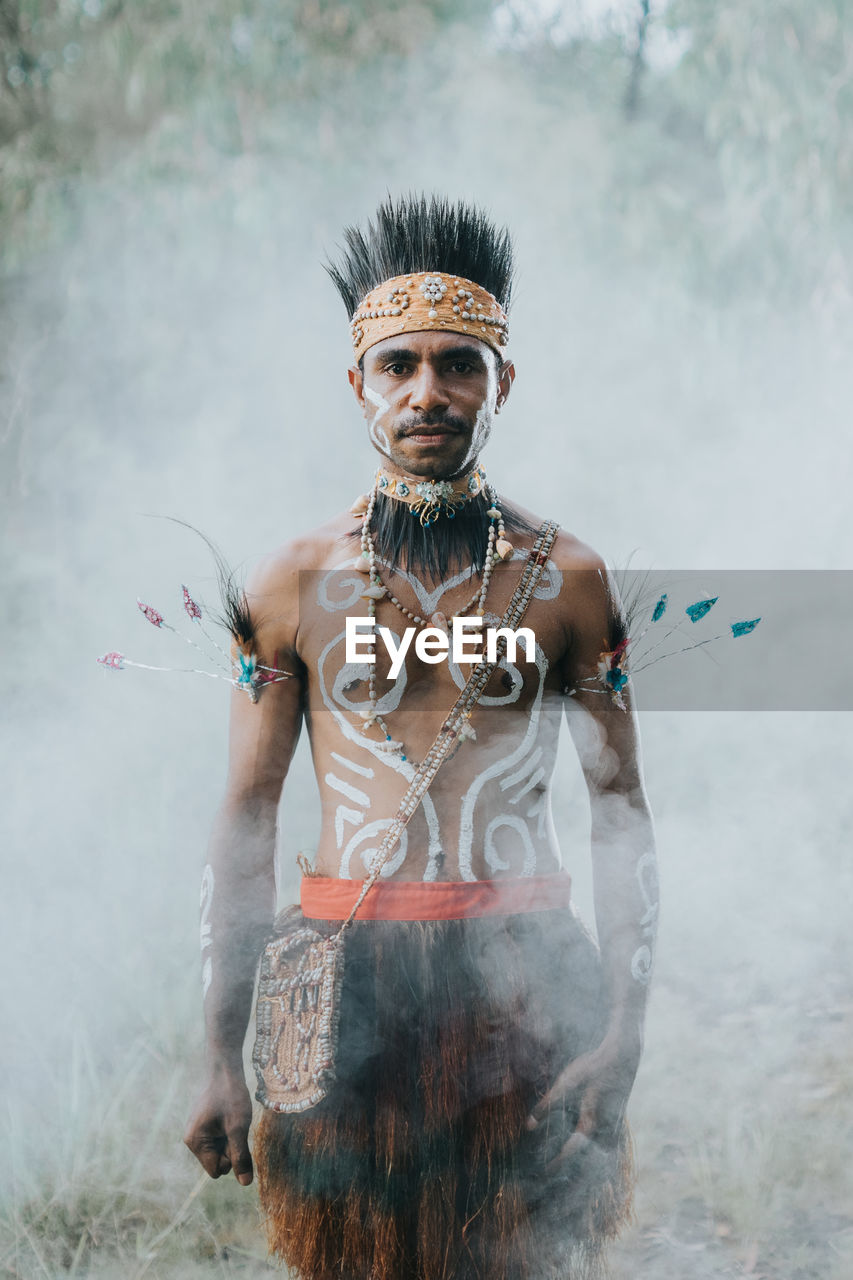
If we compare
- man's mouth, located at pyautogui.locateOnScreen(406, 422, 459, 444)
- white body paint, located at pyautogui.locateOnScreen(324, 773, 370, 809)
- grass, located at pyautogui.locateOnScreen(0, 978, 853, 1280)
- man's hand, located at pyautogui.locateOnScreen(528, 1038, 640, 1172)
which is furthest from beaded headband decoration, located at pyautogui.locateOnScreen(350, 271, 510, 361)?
grass, located at pyautogui.locateOnScreen(0, 978, 853, 1280)

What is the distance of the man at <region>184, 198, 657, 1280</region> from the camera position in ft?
4.83

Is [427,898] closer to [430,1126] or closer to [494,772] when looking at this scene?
[494,772]

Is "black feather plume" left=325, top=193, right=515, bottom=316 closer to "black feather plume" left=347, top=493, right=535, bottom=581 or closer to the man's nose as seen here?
the man's nose

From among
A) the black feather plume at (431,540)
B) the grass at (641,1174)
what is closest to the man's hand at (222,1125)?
the grass at (641,1174)

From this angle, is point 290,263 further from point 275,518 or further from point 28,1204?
point 28,1204

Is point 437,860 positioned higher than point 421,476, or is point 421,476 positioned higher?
point 421,476

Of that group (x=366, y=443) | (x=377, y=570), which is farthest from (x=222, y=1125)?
(x=366, y=443)

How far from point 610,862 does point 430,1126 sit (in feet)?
1.36

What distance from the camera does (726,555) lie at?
2.33 m

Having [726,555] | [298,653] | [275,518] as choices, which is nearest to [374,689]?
[298,653]

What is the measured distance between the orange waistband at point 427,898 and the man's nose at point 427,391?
0.61 meters

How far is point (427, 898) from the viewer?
1.46 meters

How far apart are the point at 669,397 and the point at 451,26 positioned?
0.87 metres

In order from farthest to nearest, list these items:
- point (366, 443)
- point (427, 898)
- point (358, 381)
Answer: point (366, 443) < point (358, 381) < point (427, 898)
